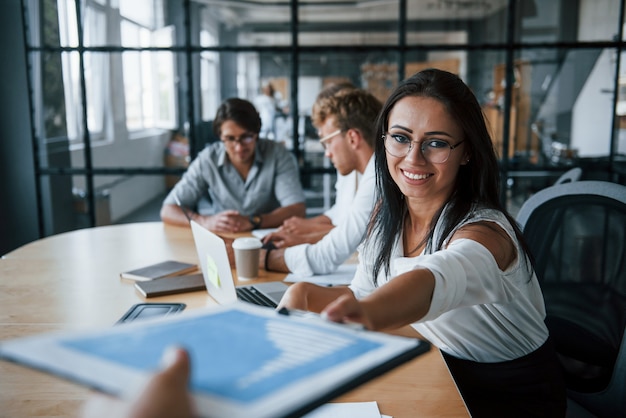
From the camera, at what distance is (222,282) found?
5.11 feet

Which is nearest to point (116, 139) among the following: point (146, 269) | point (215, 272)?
point (146, 269)

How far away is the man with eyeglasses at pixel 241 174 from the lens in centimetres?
294

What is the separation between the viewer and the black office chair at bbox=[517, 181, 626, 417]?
56.4 inches

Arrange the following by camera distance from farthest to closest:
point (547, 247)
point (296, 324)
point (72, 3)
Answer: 1. point (72, 3)
2. point (547, 247)
3. point (296, 324)

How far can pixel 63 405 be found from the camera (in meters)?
1.05

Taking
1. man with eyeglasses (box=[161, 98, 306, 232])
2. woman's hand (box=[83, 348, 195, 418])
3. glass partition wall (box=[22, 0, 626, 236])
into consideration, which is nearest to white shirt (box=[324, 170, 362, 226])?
man with eyeglasses (box=[161, 98, 306, 232])

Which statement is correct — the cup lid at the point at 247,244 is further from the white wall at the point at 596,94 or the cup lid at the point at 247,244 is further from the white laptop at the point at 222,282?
the white wall at the point at 596,94

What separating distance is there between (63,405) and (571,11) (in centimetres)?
353

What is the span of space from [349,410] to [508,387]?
1.52ft

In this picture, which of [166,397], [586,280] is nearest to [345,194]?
[586,280]

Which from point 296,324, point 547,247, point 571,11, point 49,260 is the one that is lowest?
point 49,260

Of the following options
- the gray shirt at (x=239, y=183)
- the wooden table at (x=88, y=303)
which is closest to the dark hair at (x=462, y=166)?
the wooden table at (x=88, y=303)

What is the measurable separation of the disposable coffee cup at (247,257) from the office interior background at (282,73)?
5.81 ft

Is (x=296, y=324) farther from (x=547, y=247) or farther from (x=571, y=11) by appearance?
(x=571, y=11)
